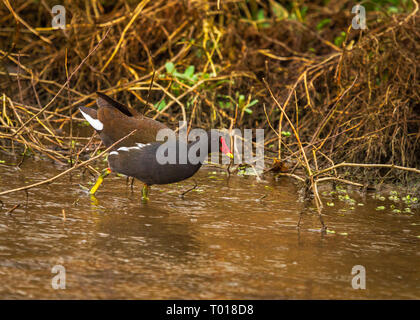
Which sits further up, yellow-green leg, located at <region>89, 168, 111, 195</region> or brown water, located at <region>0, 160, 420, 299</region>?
yellow-green leg, located at <region>89, 168, 111, 195</region>

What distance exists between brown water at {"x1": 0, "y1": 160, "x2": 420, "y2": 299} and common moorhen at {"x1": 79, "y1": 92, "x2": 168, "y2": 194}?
0.44 meters

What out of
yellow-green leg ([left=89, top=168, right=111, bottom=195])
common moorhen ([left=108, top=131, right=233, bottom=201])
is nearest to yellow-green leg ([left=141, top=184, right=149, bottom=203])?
common moorhen ([left=108, top=131, right=233, bottom=201])

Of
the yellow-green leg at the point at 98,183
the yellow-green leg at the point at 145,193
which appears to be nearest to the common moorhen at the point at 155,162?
the yellow-green leg at the point at 145,193

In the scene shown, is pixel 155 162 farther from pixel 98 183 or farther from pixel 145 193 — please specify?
pixel 98 183

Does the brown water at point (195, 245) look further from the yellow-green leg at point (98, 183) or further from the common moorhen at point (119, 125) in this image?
the common moorhen at point (119, 125)

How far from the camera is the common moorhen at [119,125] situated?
5341 mm

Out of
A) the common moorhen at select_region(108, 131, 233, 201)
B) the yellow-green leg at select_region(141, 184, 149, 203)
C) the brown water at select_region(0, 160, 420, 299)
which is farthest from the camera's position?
the yellow-green leg at select_region(141, 184, 149, 203)

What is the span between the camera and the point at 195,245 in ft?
13.8

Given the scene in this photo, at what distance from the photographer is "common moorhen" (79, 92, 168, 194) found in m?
5.34

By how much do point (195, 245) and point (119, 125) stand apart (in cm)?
158

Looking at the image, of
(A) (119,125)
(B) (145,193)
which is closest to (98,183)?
(B) (145,193)

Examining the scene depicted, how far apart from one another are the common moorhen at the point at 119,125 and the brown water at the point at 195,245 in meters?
0.44

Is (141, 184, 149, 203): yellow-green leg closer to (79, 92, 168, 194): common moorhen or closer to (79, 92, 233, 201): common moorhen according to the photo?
(79, 92, 233, 201): common moorhen
